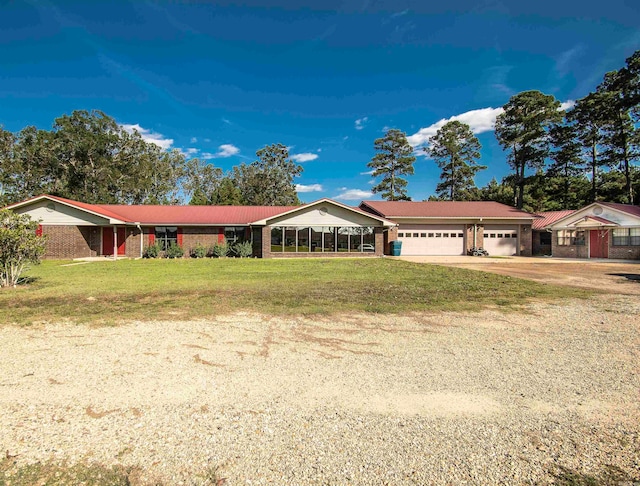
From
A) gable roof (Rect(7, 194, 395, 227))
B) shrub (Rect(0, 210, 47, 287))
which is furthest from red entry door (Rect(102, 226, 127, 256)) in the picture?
shrub (Rect(0, 210, 47, 287))

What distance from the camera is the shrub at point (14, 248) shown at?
11.0 m

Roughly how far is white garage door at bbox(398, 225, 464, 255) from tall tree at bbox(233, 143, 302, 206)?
80.3 feet

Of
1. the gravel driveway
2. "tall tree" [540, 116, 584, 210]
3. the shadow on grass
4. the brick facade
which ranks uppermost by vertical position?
"tall tree" [540, 116, 584, 210]

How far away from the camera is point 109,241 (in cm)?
2502

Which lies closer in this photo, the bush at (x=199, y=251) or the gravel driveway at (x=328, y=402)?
the gravel driveway at (x=328, y=402)

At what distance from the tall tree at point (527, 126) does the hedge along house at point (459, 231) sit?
12.3 m

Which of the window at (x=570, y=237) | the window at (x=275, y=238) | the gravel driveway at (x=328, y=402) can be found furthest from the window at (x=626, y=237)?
the gravel driveway at (x=328, y=402)

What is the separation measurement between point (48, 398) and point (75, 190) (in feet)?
150

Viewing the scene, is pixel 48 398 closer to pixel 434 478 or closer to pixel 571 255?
pixel 434 478

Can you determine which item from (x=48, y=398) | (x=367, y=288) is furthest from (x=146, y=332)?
(x=367, y=288)

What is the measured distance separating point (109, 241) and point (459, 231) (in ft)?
83.5

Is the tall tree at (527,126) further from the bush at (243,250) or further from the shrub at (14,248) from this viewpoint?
the shrub at (14,248)

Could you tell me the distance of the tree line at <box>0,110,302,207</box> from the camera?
3978cm

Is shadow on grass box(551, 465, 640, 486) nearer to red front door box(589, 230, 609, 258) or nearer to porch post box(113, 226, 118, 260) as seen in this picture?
porch post box(113, 226, 118, 260)
